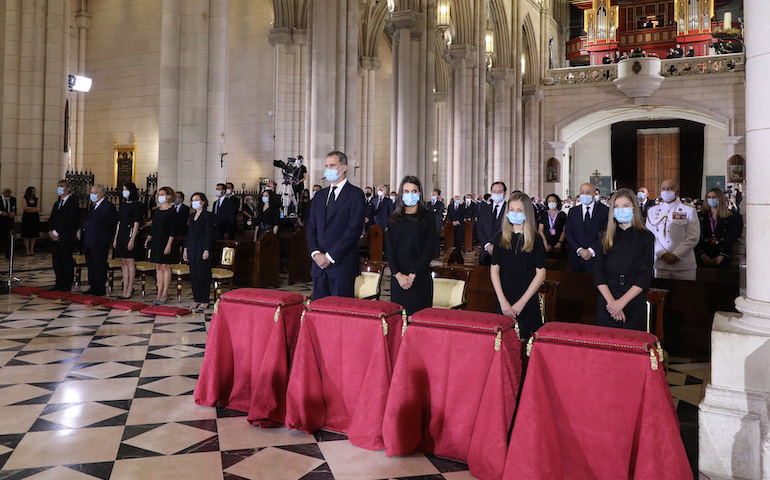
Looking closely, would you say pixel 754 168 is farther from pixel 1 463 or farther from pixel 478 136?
pixel 478 136

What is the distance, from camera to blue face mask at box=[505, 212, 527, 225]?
4.65 meters

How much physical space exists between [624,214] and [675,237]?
2.48 metres

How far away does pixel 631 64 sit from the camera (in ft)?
107

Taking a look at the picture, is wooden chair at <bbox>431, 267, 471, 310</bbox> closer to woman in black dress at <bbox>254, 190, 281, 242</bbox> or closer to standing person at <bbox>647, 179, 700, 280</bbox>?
standing person at <bbox>647, 179, 700, 280</bbox>

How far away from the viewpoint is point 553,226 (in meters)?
11.5

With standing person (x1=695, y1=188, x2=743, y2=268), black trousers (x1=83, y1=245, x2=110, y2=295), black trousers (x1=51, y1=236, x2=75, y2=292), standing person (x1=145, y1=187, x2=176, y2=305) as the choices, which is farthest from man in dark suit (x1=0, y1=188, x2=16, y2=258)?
standing person (x1=695, y1=188, x2=743, y2=268)

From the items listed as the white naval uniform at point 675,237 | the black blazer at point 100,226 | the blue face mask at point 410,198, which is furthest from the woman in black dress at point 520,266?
the black blazer at point 100,226

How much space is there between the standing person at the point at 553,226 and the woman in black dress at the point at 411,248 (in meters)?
5.57

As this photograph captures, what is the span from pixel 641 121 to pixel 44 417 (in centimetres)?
4216

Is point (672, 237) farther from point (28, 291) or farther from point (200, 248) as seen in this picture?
point (28, 291)

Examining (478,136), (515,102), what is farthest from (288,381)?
(515,102)

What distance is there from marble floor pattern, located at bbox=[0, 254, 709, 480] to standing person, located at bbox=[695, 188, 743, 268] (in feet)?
9.27

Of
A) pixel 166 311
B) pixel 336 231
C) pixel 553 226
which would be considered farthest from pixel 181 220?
pixel 553 226

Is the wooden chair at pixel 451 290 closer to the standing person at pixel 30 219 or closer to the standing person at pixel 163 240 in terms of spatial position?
the standing person at pixel 163 240
